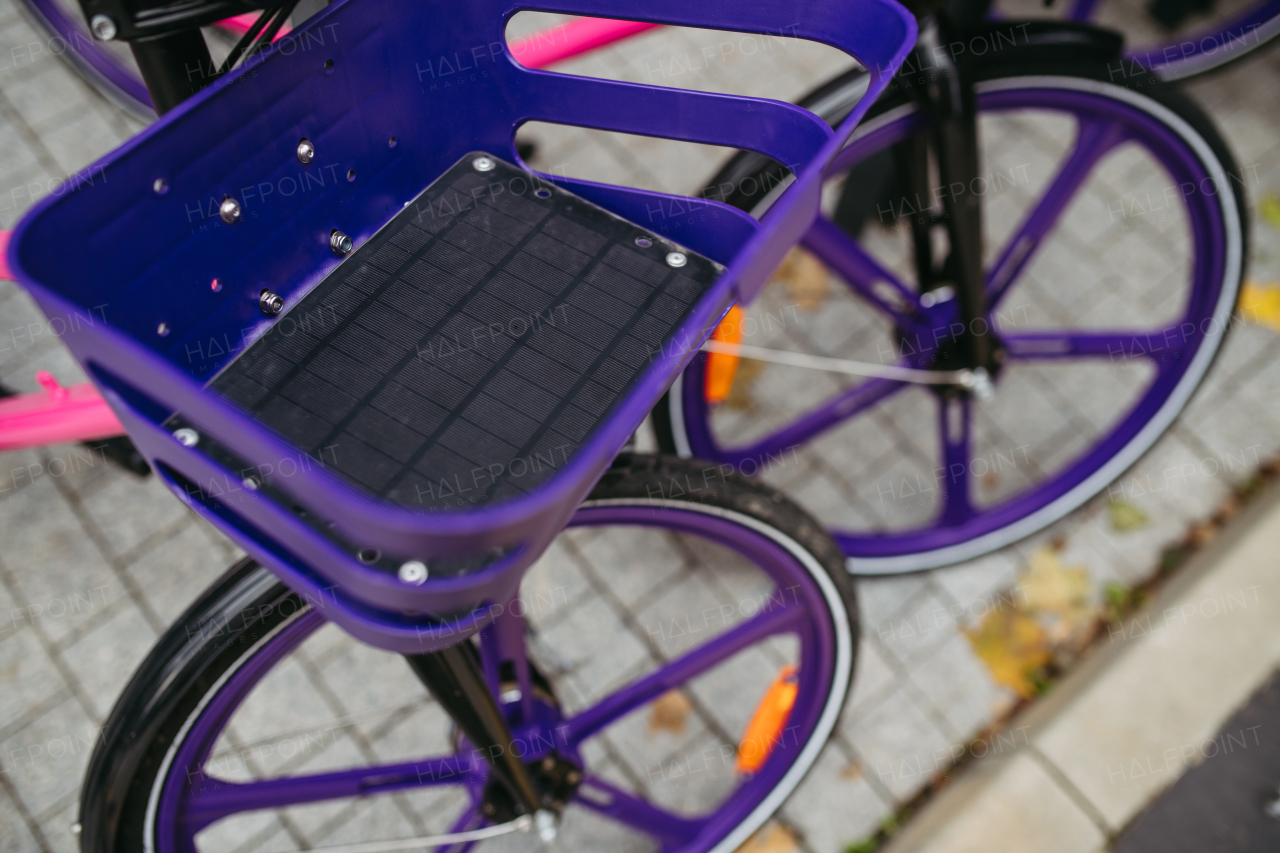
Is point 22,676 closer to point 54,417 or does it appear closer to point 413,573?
point 54,417

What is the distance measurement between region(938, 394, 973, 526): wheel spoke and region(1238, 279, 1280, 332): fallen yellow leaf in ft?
4.03

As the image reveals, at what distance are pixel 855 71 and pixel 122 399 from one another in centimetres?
150

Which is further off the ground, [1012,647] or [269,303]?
[269,303]

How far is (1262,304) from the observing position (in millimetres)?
3061

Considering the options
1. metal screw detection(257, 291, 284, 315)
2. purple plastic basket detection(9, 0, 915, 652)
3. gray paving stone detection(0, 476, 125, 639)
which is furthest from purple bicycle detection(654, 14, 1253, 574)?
gray paving stone detection(0, 476, 125, 639)

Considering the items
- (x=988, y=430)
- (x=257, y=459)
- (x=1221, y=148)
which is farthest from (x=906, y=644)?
(x=257, y=459)

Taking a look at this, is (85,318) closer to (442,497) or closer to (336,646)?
(442,497)

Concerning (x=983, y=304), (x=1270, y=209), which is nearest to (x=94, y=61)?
(x=983, y=304)

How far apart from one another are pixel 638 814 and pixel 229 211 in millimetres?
1468

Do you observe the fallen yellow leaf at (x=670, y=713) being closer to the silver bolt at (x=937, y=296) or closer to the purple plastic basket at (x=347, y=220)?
the silver bolt at (x=937, y=296)

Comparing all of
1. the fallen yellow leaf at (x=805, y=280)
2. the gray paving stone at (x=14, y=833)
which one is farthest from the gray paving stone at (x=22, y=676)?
the fallen yellow leaf at (x=805, y=280)

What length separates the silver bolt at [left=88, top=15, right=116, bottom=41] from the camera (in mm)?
1203

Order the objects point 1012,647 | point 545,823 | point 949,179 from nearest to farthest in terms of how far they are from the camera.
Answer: point 545,823, point 949,179, point 1012,647

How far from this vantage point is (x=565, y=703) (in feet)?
7.92
